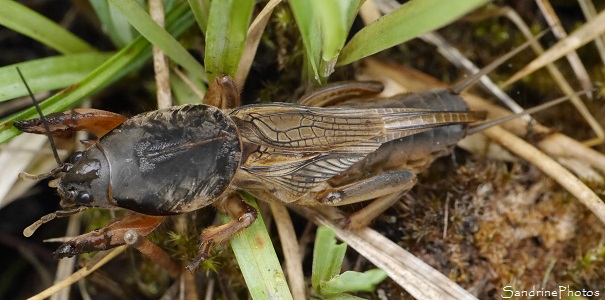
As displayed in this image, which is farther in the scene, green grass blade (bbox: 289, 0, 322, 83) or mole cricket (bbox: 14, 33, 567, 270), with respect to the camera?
mole cricket (bbox: 14, 33, 567, 270)

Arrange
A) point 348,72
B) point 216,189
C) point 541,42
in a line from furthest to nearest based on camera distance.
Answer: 1. point 541,42
2. point 348,72
3. point 216,189

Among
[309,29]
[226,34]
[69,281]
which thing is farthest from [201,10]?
[69,281]

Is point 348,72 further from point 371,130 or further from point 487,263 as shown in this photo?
point 487,263

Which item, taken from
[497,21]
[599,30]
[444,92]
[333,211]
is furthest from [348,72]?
[599,30]

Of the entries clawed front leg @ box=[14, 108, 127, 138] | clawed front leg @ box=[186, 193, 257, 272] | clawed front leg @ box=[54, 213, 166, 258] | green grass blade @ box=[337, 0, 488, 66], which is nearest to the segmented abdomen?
green grass blade @ box=[337, 0, 488, 66]

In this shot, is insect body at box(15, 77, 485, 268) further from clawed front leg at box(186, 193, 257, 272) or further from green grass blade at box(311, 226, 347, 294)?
green grass blade at box(311, 226, 347, 294)

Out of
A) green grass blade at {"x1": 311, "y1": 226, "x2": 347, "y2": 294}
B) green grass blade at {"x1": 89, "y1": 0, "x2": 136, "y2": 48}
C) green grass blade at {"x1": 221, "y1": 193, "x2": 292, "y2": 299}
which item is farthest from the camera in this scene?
green grass blade at {"x1": 89, "y1": 0, "x2": 136, "y2": 48}
